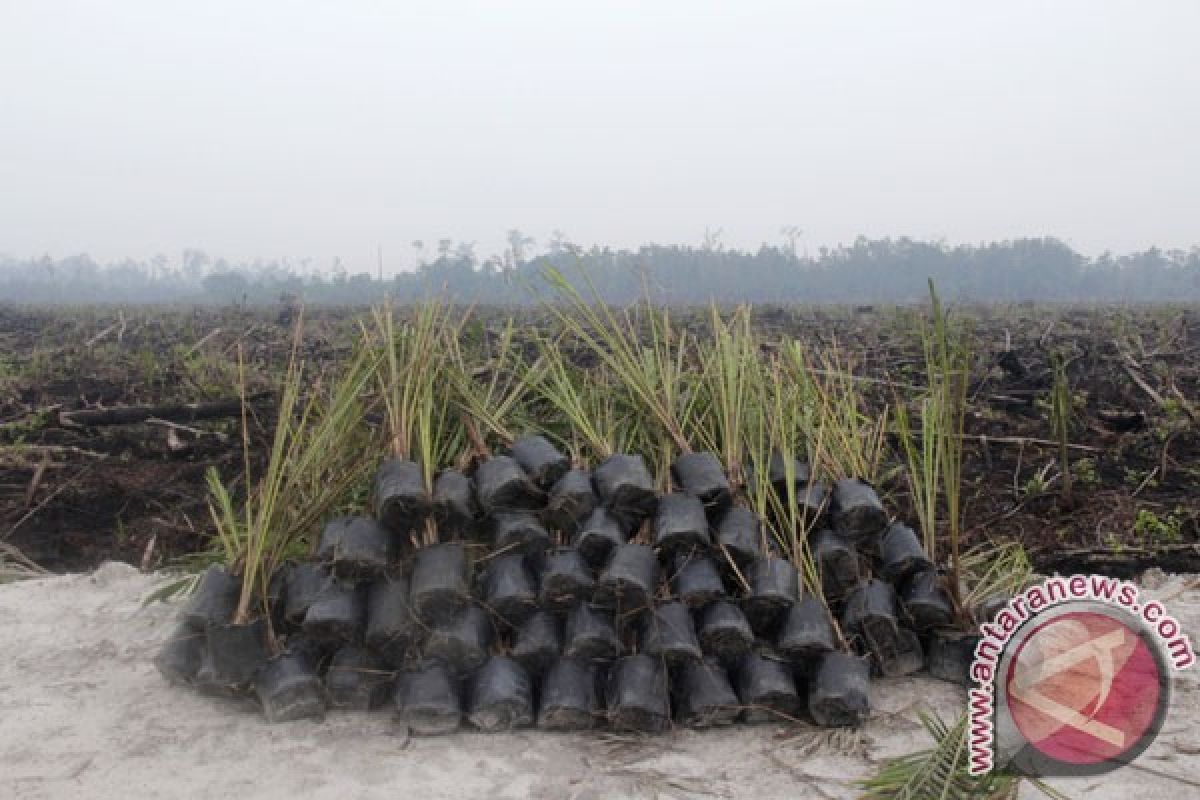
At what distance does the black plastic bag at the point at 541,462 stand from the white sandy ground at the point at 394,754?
2.59 ft

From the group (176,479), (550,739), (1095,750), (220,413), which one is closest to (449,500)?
(550,739)

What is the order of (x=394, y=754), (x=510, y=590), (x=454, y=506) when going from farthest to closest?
(x=454, y=506) → (x=510, y=590) → (x=394, y=754)

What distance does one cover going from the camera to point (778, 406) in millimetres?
3211

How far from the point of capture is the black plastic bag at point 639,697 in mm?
2525

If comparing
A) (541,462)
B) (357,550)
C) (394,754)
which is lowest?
(394,754)

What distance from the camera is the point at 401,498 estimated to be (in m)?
2.71

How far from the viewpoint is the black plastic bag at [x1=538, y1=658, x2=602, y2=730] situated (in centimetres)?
256

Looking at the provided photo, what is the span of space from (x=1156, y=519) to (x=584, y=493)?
304cm

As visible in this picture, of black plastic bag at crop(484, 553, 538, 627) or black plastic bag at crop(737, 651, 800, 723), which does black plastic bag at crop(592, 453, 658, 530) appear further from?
black plastic bag at crop(737, 651, 800, 723)

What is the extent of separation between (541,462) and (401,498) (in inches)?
18.5

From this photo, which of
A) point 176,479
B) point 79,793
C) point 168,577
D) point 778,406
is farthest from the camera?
point 176,479

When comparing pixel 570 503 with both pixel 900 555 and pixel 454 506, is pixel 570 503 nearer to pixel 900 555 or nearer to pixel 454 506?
pixel 454 506

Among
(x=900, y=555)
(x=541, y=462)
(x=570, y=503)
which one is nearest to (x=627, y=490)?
(x=570, y=503)

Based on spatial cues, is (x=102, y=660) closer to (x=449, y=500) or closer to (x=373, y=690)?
(x=373, y=690)
